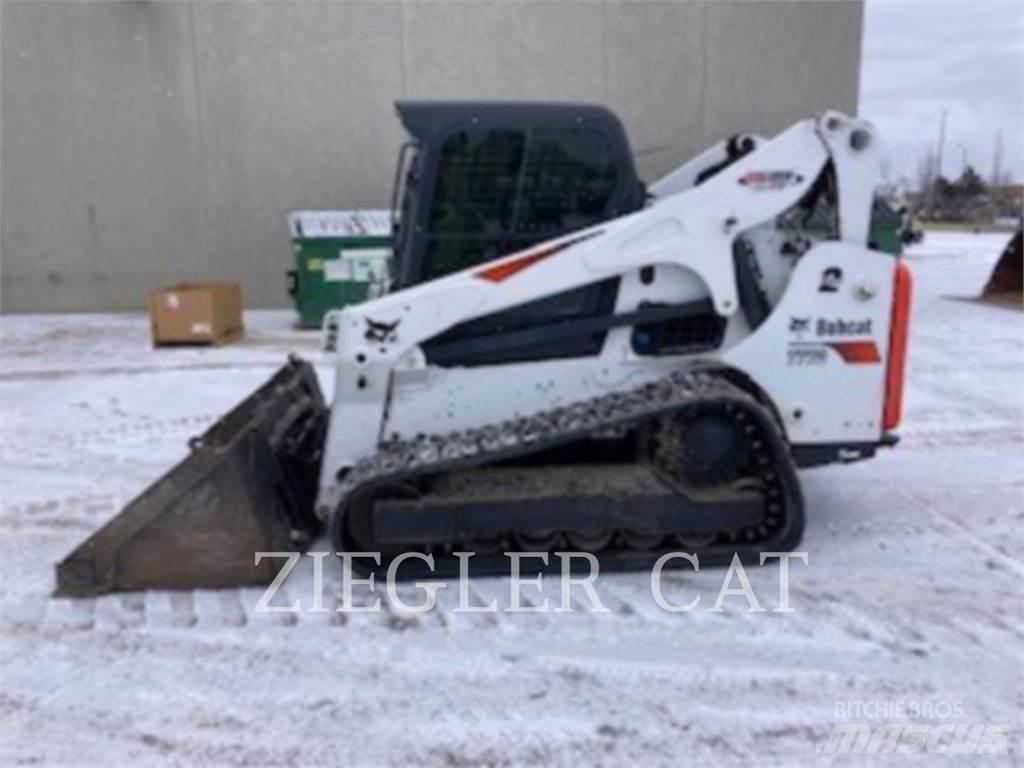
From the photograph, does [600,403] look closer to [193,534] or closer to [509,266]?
[509,266]

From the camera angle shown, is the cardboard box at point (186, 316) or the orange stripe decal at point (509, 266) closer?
the orange stripe decal at point (509, 266)

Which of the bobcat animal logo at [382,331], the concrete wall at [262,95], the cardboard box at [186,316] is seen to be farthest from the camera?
the concrete wall at [262,95]

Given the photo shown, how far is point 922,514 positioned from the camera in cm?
461

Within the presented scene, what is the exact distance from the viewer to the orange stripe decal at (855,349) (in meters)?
4.12

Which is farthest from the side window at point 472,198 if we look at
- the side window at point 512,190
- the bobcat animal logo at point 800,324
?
the bobcat animal logo at point 800,324

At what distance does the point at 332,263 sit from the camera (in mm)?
10891

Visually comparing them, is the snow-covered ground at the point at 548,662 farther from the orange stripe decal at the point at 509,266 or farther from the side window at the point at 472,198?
the side window at the point at 472,198

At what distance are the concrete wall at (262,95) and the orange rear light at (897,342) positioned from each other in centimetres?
863

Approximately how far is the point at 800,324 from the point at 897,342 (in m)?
0.44

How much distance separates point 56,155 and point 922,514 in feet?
38.4

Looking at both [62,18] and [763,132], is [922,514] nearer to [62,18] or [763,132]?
[763,132]

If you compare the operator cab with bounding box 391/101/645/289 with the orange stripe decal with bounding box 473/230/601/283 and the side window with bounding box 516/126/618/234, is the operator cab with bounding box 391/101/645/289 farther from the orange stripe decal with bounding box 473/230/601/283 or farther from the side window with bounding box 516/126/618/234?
the orange stripe decal with bounding box 473/230/601/283

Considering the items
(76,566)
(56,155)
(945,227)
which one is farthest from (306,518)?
(945,227)

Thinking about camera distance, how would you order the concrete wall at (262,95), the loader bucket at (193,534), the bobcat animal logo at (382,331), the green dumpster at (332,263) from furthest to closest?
the concrete wall at (262,95), the green dumpster at (332,263), the bobcat animal logo at (382,331), the loader bucket at (193,534)
